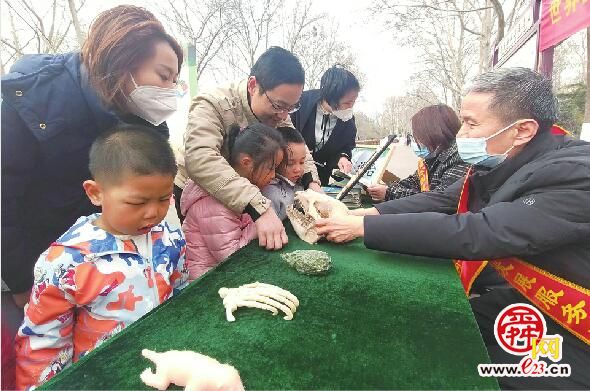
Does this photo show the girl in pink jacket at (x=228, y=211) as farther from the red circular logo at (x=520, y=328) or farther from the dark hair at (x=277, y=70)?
the red circular logo at (x=520, y=328)

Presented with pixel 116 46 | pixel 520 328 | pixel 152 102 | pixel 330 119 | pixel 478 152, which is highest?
pixel 116 46

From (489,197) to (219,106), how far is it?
149 cm

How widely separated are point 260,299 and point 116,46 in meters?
1.15

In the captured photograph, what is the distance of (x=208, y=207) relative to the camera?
2.02 meters

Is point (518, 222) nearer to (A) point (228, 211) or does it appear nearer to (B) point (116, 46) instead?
(A) point (228, 211)

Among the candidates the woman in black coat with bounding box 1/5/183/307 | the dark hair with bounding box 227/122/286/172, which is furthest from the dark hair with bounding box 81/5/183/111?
the dark hair with bounding box 227/122/286/172

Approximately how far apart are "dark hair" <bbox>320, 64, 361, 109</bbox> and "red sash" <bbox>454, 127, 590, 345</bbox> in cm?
207

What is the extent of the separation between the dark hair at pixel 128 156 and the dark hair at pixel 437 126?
2.17 meters

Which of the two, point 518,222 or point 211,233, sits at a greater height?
point 518,222

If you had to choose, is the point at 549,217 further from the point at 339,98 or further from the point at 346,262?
the point at 339,98

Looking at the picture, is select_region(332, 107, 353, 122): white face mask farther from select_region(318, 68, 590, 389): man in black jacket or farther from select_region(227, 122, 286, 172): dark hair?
select_region(318, 68, 590, 389): man in black jacket

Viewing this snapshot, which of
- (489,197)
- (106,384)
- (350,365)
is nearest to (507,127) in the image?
(489,197)

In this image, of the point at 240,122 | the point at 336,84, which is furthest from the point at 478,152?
the point at 336,84

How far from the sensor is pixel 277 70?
7.29ft
